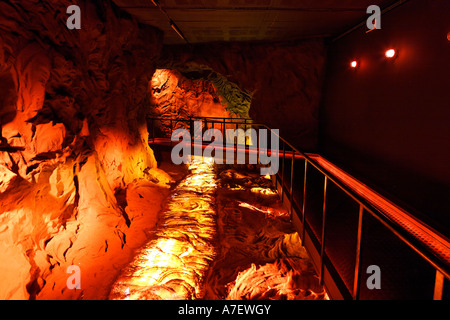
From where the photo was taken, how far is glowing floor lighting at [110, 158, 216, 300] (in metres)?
3.49

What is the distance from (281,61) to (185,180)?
4.62m

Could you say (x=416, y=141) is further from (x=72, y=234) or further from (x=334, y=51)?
(x=72, y=234)

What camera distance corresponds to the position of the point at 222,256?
415 cm

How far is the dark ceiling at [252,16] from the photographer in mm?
4848

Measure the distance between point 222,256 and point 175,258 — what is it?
2.42ft

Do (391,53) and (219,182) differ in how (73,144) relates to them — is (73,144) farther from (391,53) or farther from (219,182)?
(391,53)

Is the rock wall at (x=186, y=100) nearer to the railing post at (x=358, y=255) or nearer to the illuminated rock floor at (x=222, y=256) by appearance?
the illuminated rock floor at (x=222, y=256)

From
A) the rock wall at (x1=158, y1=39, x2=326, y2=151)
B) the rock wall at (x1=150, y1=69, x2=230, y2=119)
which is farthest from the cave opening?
the rock wall at (x1=150, y1=69, x2=230, y2=119)

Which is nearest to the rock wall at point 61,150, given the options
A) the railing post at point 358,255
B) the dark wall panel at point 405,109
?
the railing post at point 358,255

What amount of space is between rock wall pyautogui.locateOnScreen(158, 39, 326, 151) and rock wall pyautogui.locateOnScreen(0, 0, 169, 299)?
8.64 ft

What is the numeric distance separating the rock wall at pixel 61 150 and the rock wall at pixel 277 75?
2632 millimetres

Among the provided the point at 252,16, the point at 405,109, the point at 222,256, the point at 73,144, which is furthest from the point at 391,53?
the point at 73,144
